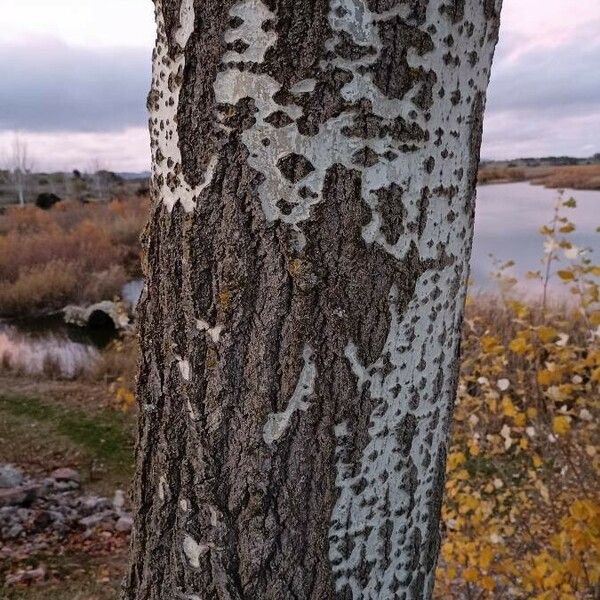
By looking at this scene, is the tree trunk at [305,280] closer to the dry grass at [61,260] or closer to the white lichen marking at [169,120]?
the white lichen marking at [169,120]

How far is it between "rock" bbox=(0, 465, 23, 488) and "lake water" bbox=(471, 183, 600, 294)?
4.99m

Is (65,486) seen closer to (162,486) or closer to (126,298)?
(162,486)

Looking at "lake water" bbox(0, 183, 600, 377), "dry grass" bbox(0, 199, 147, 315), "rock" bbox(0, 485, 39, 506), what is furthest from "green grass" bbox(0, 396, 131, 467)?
"dry grass" bbox(0, 199, 147, 315)

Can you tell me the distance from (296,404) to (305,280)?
193 millimetres

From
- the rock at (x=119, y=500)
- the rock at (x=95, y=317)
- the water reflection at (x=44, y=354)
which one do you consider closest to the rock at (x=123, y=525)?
the rock at (x=119, y=500)

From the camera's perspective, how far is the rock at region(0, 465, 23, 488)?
491 cm

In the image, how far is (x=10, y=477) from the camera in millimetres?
4973

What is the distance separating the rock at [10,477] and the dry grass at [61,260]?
976 centimetres

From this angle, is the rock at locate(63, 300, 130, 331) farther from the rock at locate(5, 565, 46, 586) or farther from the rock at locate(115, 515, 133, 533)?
the rock at locate(5, 565, 46, 586)

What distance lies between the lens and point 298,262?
898mm

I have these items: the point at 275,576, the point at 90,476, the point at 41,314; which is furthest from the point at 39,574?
the point at 41,314

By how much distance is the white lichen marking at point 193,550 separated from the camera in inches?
40.9

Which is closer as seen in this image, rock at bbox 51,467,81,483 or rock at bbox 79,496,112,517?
rock at bbox 79,496,112,517

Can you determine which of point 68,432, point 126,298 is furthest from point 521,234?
point 68,432
